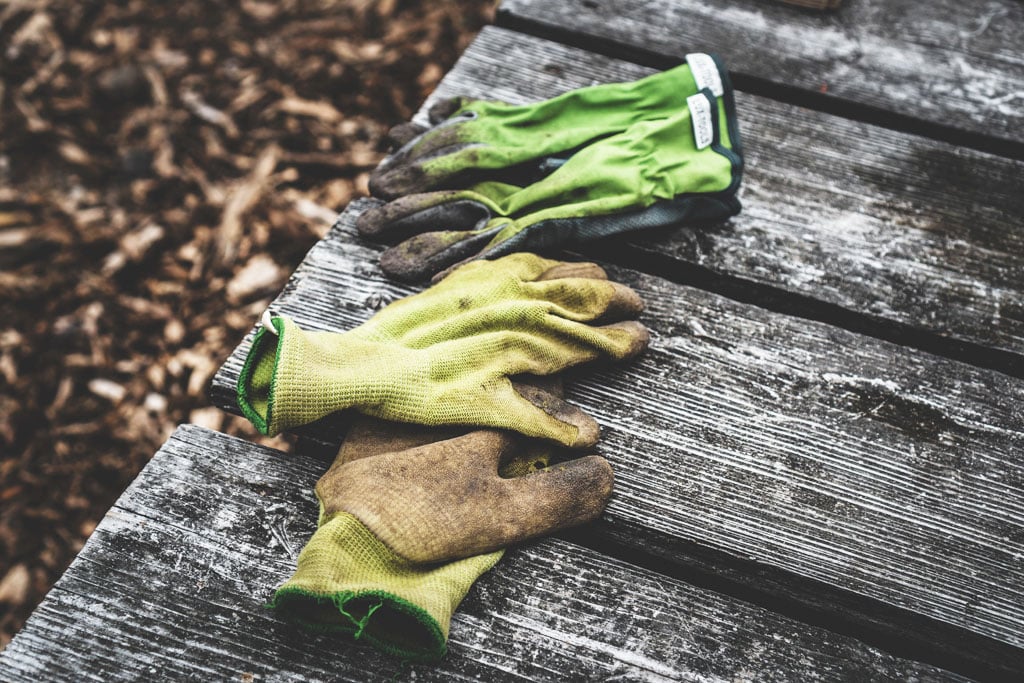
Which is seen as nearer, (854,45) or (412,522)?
(412,522)

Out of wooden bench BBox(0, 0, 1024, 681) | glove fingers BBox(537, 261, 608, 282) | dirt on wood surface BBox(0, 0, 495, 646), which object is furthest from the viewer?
dirt on wood surface BBox(0, 0, 495, 646)

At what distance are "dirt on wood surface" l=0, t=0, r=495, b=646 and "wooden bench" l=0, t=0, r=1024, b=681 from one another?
141 cm

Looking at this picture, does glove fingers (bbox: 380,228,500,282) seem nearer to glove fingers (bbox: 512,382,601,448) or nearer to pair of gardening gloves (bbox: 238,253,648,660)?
pair of gardening gloves (bbox: 238,253,648,660)

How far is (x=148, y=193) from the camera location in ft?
10.0

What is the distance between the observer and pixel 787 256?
1627 mm

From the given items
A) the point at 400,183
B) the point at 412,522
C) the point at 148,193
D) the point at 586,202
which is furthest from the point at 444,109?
the point at 148,193

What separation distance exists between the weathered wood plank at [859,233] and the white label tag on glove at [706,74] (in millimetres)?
178

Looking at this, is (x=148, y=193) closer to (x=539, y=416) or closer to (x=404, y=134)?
(x=404, y=134)

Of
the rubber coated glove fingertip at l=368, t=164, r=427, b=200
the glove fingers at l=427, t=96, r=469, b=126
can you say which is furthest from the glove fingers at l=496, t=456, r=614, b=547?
the glove fingers at l=427, t=96, r=469, b=126

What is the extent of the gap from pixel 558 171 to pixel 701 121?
1.26 feet

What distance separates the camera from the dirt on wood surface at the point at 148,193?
2.48 metres

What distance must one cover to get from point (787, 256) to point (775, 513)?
65 cm

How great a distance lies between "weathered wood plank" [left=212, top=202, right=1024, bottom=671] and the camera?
1180 millimetres

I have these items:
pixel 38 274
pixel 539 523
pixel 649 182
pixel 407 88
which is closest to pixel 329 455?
pixel 539 523
